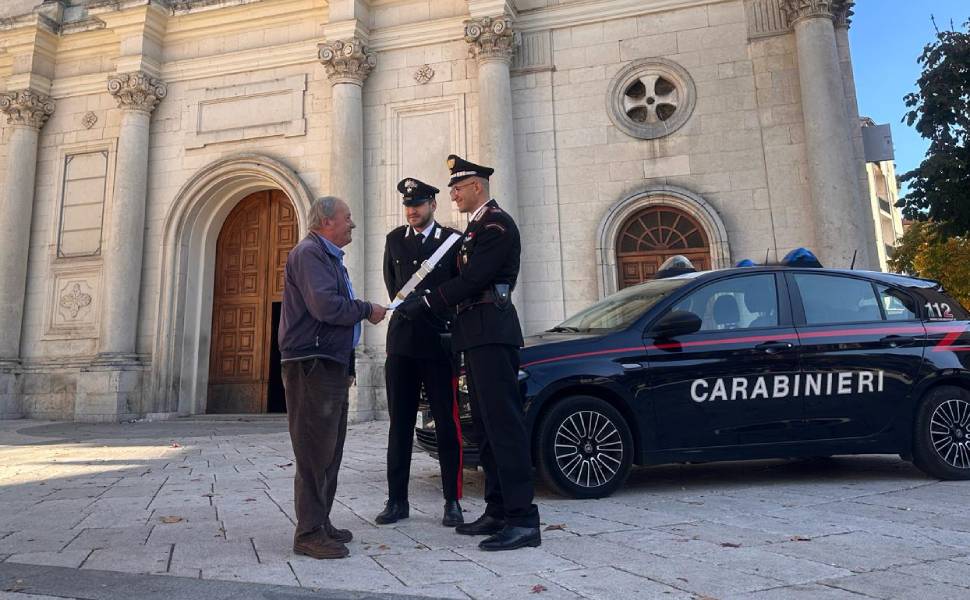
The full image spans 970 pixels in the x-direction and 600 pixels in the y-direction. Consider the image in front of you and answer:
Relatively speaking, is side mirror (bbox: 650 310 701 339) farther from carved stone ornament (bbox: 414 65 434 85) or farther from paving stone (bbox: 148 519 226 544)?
carved stone ornament (bbox: 414 65 434 85)

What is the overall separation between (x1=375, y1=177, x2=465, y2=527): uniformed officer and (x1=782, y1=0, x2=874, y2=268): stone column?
8612 millimetres

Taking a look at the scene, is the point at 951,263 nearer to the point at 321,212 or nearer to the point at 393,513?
the point at 393,513

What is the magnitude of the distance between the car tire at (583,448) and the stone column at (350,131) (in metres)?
8.15

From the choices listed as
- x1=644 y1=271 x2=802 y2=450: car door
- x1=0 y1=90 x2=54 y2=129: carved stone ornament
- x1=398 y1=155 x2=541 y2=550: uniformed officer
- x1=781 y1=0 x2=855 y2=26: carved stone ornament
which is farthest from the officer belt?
x1=0 y1=90 x2=54 y2=129: carved stone ornament

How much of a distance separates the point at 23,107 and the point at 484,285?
16211 mm

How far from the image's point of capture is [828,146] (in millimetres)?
10539

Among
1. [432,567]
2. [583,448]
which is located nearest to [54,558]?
[432,567]

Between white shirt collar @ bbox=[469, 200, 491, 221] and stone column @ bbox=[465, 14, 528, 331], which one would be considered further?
stone column @ bbox=[465, 14, 528, 331]

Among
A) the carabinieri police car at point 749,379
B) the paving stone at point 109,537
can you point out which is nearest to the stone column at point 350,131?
the carabinieri police car at point 749,379

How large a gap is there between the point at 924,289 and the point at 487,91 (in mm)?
8414

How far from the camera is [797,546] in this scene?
3.19 m

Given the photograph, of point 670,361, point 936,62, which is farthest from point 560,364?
point 936,62

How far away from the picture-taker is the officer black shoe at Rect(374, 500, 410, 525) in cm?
394

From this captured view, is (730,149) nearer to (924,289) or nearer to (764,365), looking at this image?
(924,289)
